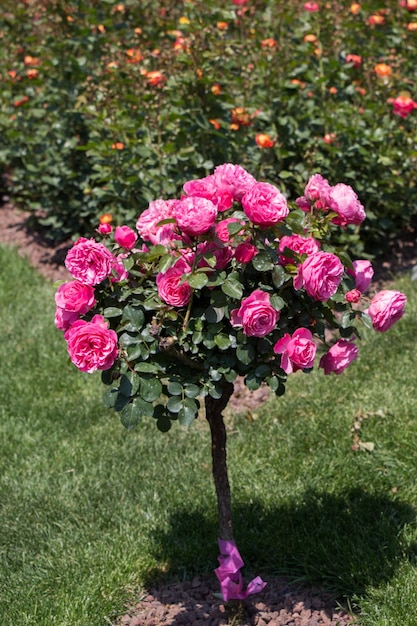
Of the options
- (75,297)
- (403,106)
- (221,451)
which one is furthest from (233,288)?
(403,106)

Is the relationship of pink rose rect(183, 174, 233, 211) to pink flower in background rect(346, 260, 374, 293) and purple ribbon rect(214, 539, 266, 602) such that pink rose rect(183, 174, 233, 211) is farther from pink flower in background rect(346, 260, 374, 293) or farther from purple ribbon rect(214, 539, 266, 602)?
purple ribbon rect(214, 539, 266, 602)

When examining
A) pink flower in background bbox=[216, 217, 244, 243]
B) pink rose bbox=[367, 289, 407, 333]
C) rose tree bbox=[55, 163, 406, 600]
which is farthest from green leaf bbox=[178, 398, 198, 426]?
pink rose bbox=[367, 289, 407, 333]

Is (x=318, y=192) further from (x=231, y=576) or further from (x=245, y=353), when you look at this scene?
(x=231, y=576)

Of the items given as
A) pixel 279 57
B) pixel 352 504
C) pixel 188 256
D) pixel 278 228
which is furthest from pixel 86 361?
pixel 279 57

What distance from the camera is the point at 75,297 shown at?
243 centimetres

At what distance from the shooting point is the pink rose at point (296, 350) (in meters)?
2.39

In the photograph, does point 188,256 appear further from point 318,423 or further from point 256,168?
point 256,168

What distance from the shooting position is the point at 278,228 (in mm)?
2451

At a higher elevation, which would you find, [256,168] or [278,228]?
Result: [278,228]

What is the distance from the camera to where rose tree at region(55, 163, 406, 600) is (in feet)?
7.75

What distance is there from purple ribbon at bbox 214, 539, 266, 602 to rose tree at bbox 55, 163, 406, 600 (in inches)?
23.5

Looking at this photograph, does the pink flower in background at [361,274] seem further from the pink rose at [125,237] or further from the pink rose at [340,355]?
the pink rose at [125,237]

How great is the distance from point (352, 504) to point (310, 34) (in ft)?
10.9

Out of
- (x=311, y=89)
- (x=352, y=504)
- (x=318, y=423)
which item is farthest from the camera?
(x=311, y=89)
